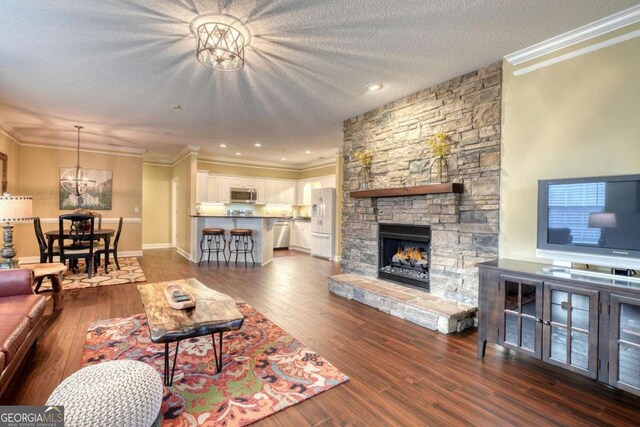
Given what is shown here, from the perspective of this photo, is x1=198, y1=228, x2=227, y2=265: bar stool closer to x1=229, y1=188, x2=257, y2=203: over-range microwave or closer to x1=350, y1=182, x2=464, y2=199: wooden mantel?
x1=229, y1=188, x2=257, y2=203: over-range microwave

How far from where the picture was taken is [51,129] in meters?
5.93

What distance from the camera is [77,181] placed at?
689 cm

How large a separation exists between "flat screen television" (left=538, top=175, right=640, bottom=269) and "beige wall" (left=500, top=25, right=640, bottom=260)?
0.93 ft

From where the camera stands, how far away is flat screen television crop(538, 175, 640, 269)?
2.20 m

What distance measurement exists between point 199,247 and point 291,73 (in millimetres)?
4851

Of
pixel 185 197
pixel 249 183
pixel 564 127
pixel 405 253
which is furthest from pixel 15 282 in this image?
pixel 249 183

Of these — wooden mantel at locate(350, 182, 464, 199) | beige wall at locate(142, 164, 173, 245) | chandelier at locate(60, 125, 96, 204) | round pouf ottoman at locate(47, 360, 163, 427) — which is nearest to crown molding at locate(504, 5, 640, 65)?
wooden mantel at locate(350, 182, 464, 199)

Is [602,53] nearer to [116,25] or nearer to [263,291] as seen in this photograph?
[116,25]

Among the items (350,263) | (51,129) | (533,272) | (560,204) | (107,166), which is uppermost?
(51,129)

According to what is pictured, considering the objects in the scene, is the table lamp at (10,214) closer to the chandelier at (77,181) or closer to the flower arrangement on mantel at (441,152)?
the chandelier at (77,181)

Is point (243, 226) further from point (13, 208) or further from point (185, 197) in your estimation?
point (13, 208)

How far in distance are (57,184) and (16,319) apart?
6.18 meters

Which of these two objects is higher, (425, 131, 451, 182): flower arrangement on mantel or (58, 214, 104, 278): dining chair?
(425, 131, 451, 182): flower arrangement on mantel

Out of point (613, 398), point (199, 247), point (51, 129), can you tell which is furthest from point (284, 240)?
point (613, 398)
